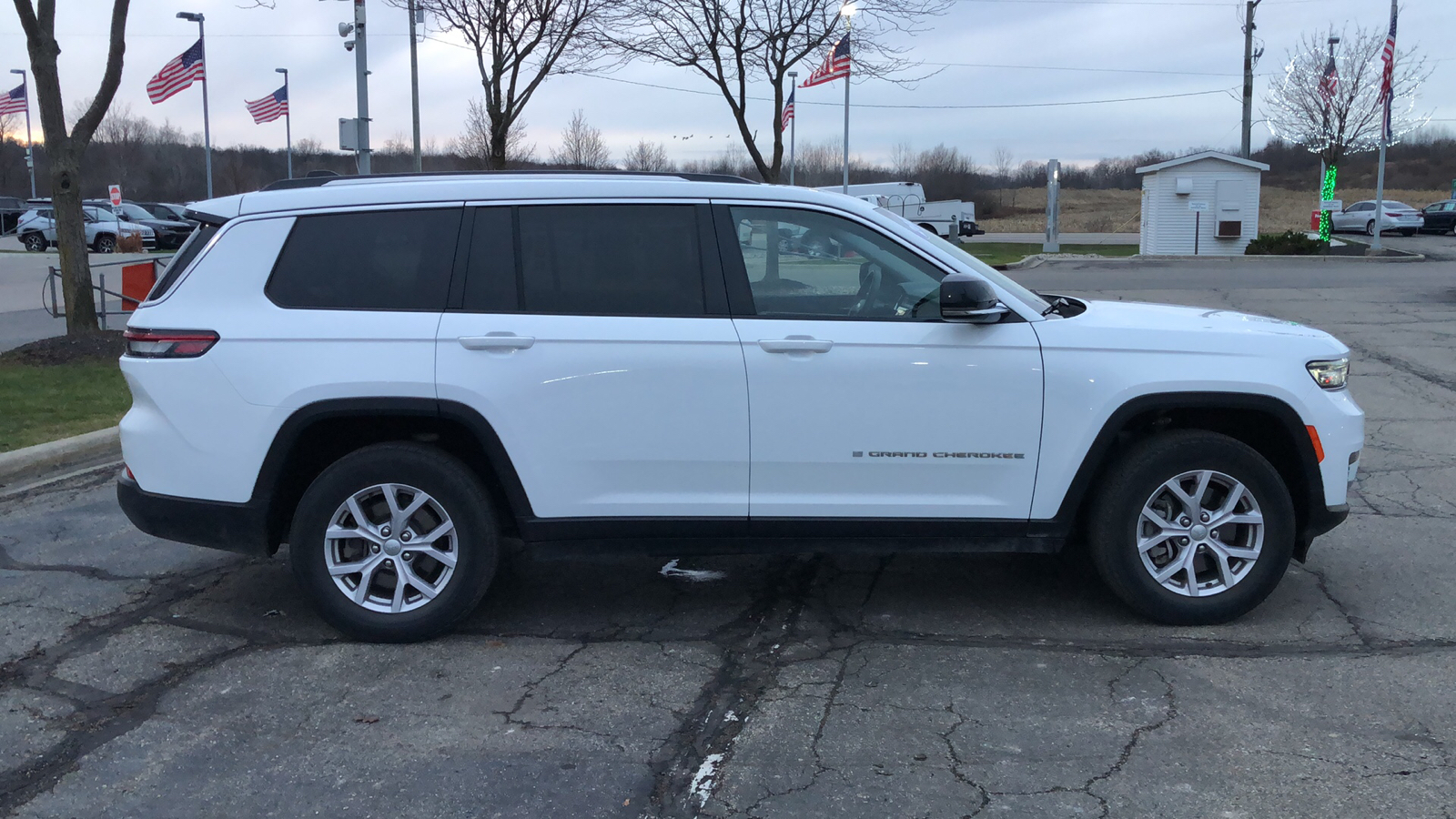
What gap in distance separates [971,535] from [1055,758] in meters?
1.22

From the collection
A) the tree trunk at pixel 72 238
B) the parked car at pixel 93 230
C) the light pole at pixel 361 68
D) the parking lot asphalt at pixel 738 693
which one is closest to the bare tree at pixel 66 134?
the tree trunk at pixel 72 238

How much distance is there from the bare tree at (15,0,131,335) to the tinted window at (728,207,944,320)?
10.4 meters

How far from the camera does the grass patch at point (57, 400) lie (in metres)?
8.57

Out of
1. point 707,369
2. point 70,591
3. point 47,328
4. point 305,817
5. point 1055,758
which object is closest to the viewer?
point 305,817

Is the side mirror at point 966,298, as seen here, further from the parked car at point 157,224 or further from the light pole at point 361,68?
the parked car at point 157,224

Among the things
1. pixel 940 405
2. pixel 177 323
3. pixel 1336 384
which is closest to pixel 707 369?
pixel 940 405

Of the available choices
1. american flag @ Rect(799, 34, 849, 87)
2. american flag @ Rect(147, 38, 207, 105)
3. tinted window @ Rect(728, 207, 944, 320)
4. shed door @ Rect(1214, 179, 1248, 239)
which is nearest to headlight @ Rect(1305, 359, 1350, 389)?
tinted window @ Rect(728, 207, 944, 320)

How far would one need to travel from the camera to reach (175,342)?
4.64 m

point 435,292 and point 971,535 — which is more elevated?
point 435,292

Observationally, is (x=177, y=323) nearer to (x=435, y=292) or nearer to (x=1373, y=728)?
(x=435, y=292)

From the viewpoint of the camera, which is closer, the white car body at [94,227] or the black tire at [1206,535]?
the black tire at [1206,535]

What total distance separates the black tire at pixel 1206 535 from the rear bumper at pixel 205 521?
3.40 metres

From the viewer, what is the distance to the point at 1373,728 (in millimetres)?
3875

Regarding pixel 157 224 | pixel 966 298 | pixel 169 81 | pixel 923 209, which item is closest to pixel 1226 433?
pixel 966 298
